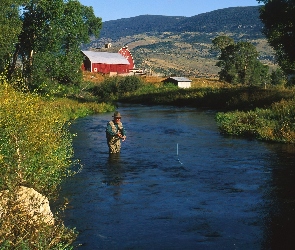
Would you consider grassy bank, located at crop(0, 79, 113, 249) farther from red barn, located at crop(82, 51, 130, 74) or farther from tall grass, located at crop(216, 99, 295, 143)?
red barn, located at crop(82, 51, 130, 74)

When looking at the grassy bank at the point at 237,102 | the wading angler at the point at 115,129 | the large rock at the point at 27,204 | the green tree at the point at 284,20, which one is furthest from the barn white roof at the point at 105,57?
the large rock at the point at 27,204

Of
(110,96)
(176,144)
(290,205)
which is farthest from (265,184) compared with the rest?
(110,96)

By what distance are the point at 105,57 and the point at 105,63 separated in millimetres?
2469

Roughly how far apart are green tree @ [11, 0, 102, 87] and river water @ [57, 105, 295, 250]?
26285 millimetres

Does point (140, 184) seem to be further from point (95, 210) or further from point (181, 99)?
point (181, 99)

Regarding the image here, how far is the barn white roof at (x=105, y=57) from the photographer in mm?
105438

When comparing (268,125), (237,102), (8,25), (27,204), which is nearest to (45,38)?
(8,25)

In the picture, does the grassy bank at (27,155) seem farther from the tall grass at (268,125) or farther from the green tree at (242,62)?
the green tree at (242,62)

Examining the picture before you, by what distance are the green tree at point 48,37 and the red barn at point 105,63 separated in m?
47.8

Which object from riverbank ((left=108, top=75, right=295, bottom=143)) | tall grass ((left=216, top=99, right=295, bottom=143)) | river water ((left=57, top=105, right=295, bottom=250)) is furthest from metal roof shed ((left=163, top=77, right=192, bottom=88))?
river water ((left=57, top=105, right=295, bottom=250))

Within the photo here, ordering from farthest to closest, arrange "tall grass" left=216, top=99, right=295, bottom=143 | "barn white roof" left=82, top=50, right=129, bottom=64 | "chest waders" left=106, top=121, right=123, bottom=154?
"barn white roof" left=82, top=50, right=129, bottom=64 < "tall grass" left=216, top=99, right=295, bottom=143 < "chest waders" left=106, top=121, right=123, bottom=154

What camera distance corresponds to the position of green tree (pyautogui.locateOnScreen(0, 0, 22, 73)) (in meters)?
45.3

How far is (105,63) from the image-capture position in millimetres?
106375

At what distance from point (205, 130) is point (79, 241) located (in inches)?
931
